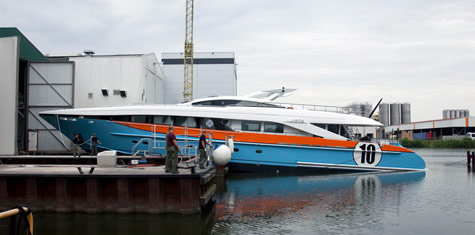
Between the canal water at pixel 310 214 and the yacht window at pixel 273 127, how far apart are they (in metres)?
3.16

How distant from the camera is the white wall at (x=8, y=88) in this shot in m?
20.8

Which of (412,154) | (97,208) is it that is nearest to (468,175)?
(412,154)

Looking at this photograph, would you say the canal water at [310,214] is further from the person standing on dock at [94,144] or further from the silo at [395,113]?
the silo at [395,113]

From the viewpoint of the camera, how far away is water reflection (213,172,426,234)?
9.33 m

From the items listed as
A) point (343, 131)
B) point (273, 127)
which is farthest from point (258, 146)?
point (343, 131)

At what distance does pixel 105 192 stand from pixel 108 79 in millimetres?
17234

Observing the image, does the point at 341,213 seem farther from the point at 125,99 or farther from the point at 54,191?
the point at 125,99

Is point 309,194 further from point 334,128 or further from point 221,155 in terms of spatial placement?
point 334,128

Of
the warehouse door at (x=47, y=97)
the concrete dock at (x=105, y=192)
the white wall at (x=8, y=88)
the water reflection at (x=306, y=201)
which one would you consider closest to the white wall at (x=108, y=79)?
the warehouse door at (x=47, y=97)

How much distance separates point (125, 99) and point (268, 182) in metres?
13.1

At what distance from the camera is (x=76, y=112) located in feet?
59.1

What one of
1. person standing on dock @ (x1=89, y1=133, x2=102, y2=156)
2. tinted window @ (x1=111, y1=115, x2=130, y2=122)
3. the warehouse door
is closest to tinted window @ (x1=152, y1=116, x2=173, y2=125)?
tinted window @ (x1=111, y1=115, x2=130, y2=122)

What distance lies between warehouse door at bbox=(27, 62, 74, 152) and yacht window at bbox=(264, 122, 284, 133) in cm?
1239

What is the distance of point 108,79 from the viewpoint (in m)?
25.9
